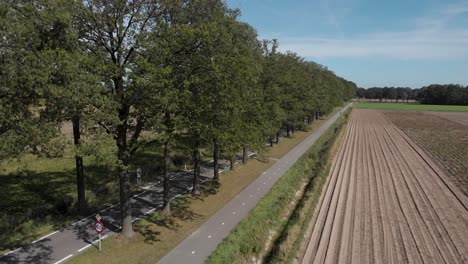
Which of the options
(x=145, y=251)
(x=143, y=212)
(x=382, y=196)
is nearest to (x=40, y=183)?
(x=143, y=212)

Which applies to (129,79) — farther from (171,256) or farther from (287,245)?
(287,245)

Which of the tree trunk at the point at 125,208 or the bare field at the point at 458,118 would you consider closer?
the tree trunk at the point at 125,208

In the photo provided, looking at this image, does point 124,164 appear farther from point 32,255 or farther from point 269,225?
point 269,225

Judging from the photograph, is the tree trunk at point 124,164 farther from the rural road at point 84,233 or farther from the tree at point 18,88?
the tree at point 18,88

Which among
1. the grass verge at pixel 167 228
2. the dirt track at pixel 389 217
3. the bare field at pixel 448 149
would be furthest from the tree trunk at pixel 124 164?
the bare field at pixel 448 149

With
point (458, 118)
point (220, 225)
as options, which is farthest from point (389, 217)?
point (458, 118)

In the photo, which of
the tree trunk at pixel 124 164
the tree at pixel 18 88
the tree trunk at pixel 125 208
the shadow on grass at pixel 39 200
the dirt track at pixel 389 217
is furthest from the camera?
the shadow on grass at pixel 39 200

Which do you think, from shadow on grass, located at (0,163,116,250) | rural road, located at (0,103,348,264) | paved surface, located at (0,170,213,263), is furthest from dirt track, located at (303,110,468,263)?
shadow on grass, located at (0,163,116,250)
